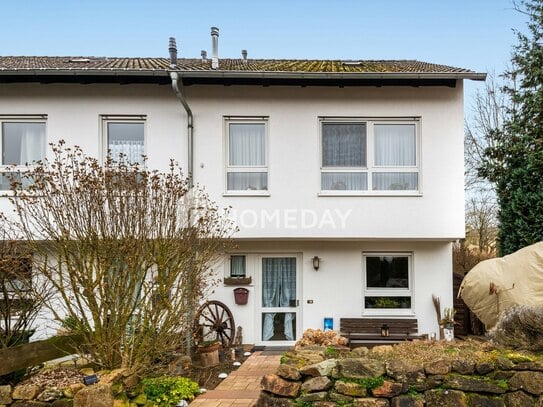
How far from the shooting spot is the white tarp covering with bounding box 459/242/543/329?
679 centimetres

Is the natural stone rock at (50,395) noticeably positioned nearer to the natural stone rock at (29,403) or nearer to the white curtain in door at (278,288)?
the natural stone rock at (29,403)

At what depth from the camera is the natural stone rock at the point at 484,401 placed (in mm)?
4828

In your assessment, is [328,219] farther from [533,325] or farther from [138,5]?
[138,5]

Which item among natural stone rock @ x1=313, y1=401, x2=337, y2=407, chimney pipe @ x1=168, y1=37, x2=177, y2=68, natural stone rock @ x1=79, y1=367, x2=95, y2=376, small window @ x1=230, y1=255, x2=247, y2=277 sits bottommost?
natural stone rock @ x1=313, y1=401, x2=337, y2=407

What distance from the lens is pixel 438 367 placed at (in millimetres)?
4922

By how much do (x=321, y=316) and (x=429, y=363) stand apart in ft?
13.5

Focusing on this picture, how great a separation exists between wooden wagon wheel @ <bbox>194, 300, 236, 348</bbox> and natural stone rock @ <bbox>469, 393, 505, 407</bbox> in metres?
5.25

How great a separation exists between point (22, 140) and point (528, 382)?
32.9 feet

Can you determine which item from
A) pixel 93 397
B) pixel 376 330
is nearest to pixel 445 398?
pixel 376 330

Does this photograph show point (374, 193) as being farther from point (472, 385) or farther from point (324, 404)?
point (324, 404)

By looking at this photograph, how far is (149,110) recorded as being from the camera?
8.64 m

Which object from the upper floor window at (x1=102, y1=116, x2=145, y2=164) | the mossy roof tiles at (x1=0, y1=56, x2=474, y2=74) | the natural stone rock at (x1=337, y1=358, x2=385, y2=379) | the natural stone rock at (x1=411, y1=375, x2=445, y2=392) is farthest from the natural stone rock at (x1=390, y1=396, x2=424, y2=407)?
the mossy roof tiles at (x1=0, y1=56, x2=474, y2=74)

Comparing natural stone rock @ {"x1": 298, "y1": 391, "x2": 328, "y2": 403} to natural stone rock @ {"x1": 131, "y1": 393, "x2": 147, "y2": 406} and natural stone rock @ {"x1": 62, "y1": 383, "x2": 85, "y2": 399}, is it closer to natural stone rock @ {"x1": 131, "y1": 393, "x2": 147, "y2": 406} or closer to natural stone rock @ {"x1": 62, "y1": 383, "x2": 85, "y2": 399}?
natural stone rock @ {"x1": 131, "y1": 393, "x2": 147, "y2": 406}

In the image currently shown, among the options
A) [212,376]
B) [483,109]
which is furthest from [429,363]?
[483,109]
